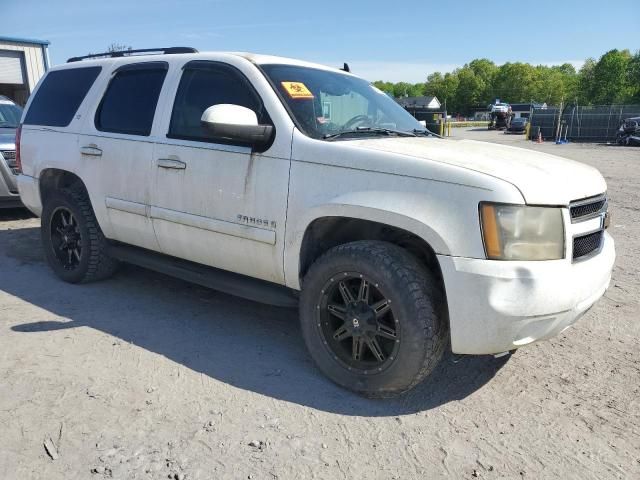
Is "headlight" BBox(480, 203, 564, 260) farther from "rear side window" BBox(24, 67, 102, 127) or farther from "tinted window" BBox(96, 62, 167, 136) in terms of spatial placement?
"rear side window" BBox(24, 67, 102, 127)

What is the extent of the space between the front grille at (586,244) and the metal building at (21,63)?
22.3 metres

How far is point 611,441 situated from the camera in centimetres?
258

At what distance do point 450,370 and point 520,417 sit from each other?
0.60 m

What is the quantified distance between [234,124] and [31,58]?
73.1ft

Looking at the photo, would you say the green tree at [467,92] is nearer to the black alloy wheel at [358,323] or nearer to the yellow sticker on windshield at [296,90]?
the yellow sticker on windshield at [296,90]

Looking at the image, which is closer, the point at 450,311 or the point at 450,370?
the point at 450,311

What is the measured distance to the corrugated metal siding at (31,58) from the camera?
20422mm

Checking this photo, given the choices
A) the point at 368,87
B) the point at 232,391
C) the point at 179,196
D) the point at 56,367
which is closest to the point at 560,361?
the point at 232,391

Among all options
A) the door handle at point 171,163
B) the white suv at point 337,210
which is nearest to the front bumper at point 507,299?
the white suv at point 337,210

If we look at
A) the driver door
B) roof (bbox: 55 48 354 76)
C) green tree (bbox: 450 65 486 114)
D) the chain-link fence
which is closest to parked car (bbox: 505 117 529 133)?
the chain-link fence

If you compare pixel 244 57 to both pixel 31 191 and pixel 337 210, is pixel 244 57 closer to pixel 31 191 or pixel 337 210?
pixel 337 210

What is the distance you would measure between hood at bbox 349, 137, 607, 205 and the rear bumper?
11.2ft

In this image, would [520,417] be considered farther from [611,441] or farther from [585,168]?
[585,168]

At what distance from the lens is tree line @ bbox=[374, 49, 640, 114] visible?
8356 cm
